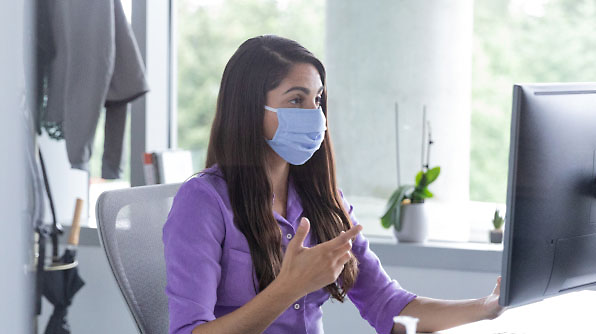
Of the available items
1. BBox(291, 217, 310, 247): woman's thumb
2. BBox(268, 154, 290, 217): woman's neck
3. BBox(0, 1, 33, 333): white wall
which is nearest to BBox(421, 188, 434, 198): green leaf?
BBox(268, 154, 290, 217): woman's neck

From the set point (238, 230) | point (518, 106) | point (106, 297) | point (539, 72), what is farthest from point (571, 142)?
point (106, 297)

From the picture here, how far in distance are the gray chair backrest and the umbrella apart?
1181mm

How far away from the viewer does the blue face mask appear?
1419 mm

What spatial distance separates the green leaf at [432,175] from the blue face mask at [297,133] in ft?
3.56

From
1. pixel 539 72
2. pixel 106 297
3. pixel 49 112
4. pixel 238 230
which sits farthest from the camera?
pixel 106 297

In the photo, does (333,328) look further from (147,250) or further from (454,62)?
(147,250)

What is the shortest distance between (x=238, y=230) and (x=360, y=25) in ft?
4.78

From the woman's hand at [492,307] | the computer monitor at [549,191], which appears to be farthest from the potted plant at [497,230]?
the computer monitor at [549,191]

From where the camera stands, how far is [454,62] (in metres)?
2.60

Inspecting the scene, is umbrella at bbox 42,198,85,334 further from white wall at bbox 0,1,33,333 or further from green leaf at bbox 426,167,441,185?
green leaf at bbox 426,167,441,185

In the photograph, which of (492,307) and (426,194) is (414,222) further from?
(492,307)

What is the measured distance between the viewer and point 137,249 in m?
1.37

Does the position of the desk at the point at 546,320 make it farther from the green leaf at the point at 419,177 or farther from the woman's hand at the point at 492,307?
the green leaf at the point at 419,177

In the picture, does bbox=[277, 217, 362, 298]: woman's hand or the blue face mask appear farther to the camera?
the blue face mask
